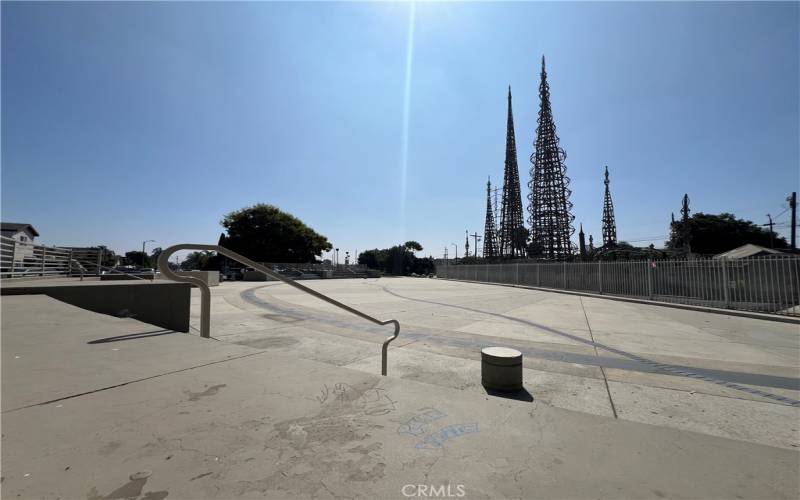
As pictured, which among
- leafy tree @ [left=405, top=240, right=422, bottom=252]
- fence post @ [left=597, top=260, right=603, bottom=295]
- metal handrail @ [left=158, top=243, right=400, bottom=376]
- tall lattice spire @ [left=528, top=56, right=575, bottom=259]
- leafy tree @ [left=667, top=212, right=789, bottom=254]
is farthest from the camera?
leafy tree @ [left=405, top=240, right=422, bottom=252]

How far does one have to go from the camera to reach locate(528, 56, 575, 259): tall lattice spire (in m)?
39.2

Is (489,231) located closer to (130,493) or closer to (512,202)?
(512,202)

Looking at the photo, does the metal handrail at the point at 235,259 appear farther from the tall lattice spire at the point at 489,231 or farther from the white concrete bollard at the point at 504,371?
the tall lattice spire at the point at 489,231

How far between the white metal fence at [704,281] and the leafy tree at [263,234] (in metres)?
42.2

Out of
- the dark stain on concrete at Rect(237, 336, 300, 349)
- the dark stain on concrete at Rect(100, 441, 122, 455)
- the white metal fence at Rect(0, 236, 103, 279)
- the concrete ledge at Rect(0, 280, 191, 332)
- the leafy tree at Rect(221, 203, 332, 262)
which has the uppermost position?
the leafy tree at Rect(221, 203, 332, 262)

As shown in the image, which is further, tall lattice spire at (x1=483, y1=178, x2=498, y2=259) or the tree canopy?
the tree canopy

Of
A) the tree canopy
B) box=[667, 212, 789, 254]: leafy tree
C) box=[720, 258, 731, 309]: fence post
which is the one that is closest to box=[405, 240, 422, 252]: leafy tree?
the tree canopy

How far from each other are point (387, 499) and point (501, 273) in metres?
35.7

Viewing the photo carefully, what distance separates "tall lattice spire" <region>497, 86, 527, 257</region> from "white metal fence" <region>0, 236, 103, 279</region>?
49.1m

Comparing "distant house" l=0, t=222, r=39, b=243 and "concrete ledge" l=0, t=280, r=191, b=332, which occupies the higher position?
"distant house" l=0, t=222, r=39, b=243

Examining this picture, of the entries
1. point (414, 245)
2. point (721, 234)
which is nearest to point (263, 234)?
point (414, 245)

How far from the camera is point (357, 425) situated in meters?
2.68

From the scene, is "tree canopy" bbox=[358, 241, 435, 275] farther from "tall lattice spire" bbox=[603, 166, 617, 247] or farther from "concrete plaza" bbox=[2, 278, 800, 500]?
"concrete plaza" bbox=[2, 278, 800, 500]

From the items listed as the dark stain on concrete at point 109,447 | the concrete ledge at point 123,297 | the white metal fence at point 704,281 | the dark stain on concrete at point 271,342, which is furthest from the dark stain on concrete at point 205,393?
the white metal fence at point 704,281
